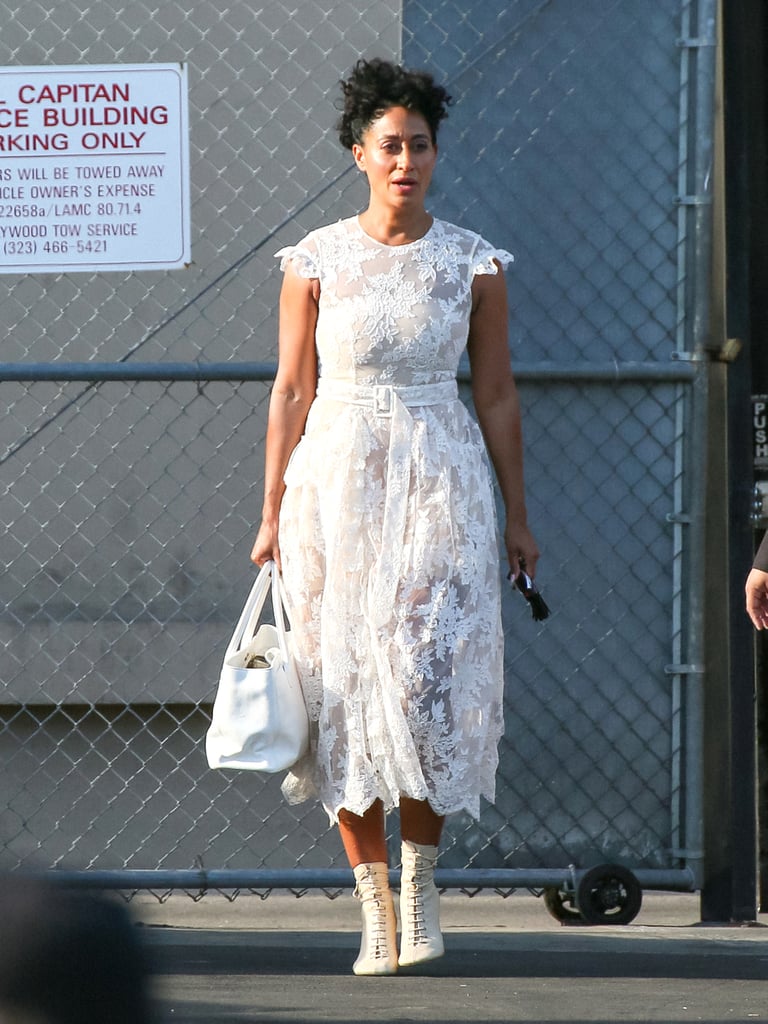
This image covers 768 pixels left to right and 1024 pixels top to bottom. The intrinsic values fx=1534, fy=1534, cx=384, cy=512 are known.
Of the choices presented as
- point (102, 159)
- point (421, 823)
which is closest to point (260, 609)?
point (421, 823)

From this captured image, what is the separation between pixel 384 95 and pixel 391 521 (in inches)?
40.0

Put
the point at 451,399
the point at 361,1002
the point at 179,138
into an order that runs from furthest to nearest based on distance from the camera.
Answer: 1. the point at 179,138
2. the point at 451,399
3. the point at 361,1002

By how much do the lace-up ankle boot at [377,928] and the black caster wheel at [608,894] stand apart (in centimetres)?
95

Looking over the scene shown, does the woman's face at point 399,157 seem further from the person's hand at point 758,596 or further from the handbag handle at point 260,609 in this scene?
the person's hand at point 758,596

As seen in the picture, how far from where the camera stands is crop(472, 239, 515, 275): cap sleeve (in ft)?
12.0

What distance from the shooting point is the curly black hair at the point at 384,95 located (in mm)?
3650

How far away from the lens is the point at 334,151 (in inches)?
194

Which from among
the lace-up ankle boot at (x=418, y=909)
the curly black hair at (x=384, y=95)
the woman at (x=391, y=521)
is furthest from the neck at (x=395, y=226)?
the lace-up ankle boot at (x=418, y=909)

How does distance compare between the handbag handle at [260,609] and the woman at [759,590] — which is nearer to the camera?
the woman at [759,590]

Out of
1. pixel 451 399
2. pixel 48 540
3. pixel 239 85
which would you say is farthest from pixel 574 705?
pixel 239 85

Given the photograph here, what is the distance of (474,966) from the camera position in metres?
3.89

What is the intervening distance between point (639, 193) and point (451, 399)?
1321 millimetres

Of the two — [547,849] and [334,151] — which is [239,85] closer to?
[334,151]

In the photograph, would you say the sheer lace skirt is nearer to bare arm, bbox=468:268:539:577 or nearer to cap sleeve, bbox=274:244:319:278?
bare arm, bbox=468:268:539:577
